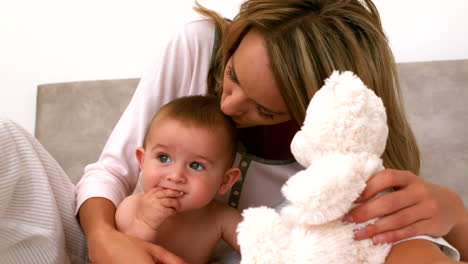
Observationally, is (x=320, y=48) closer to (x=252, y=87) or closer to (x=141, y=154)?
(x=252, y=87)

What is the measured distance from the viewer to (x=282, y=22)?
886 millimetres

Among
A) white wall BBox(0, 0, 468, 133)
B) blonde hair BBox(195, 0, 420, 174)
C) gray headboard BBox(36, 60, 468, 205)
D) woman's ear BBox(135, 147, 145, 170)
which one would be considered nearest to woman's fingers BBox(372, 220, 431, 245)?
blonde hair BBox(195, 0, 420, 174)

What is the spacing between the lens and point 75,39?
1.97 metres

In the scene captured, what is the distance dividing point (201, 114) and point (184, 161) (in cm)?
10

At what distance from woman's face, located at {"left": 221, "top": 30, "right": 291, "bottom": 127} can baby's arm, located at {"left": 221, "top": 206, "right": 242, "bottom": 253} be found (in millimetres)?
196

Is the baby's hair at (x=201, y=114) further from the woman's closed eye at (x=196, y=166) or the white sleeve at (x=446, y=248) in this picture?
the white sleeve at (x=446, y=248)

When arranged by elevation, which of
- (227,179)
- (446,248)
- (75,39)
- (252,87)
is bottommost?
(75,39)

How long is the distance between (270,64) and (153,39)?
118 cm

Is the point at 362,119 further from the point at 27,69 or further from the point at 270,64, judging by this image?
the point at 27,69

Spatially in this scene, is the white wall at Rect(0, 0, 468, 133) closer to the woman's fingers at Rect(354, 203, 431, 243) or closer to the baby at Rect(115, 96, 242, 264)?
the baby at Rect(115, 96, 242, 264)

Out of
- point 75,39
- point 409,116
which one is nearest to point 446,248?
point 409,116

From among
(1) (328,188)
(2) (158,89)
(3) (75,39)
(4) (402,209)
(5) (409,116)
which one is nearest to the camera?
(1) (328,188)

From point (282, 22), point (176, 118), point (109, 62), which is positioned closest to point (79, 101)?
point (109, 62)

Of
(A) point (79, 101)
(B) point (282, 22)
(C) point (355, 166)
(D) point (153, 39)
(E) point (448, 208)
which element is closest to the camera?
(C) point (355, 166)
